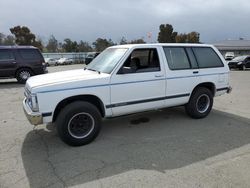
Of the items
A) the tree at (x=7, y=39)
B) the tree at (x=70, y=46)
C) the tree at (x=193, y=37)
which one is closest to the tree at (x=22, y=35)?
the tree at (x=7, y=39)

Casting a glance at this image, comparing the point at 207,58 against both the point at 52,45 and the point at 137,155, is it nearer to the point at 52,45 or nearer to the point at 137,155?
the point at 137,155

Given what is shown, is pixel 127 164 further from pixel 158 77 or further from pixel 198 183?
pixel 158 77

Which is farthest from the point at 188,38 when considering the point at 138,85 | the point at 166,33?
the point at 138,85

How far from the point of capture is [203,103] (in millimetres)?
6227

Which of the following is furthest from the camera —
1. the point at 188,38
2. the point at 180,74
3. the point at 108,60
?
the point at 188,38

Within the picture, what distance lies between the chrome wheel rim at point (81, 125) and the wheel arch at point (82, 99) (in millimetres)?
303

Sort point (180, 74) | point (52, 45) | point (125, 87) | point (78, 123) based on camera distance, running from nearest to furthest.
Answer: point (78, 123), point (125, 87), point (180, 74), point (52, 45)

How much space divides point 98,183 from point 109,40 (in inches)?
2553

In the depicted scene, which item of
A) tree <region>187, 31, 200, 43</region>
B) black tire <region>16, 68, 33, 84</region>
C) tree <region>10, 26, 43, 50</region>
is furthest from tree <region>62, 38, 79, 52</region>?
black tire <region>16, 68, 33, 84</region>

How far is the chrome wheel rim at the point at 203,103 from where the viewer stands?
6094 mm

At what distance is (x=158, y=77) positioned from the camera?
5195 mm

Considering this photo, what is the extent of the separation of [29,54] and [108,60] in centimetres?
963

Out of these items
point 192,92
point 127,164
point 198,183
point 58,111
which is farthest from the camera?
point 192,92

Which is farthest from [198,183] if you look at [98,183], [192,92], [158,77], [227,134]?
[192,92]
